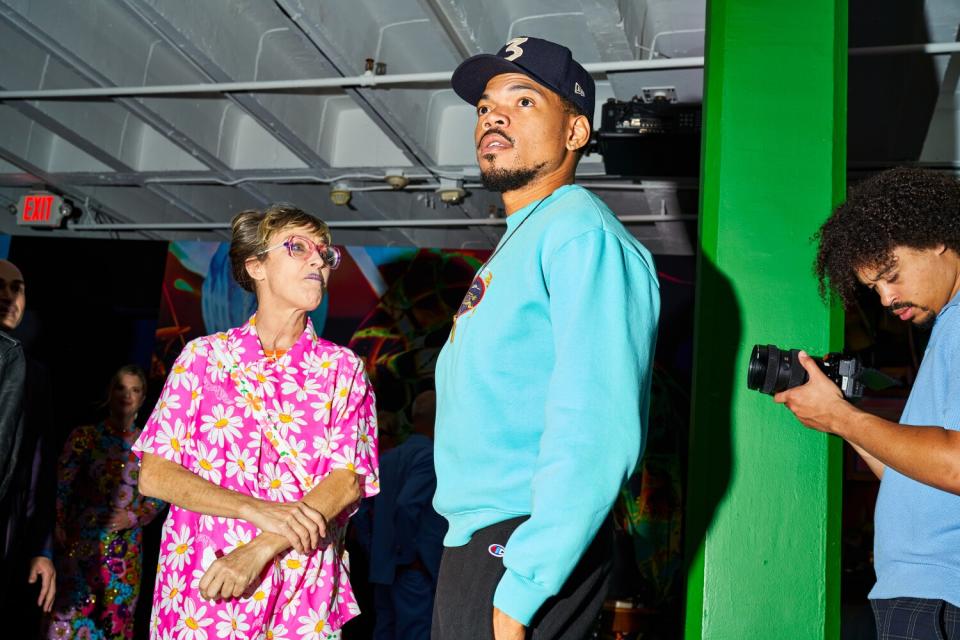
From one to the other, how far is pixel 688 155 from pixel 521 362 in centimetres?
404

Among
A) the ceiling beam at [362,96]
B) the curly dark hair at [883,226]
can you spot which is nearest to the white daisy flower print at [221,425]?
the curly dark hair at [883,226]

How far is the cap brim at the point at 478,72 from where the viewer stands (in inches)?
62.4

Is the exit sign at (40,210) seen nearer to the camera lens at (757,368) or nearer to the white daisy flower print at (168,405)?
the white daisy flower print at (168,405)

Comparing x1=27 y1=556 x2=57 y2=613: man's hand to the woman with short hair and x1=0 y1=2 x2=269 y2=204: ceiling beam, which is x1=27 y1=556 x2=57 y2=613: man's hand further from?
x1=0 y1=2 x2=269 y2=204: ceiling beam

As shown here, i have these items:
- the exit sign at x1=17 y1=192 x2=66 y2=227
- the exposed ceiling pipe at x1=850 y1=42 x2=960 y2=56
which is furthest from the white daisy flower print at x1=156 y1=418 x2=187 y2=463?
the exit sign at x1=17 y1=192 x2=66 y2=227

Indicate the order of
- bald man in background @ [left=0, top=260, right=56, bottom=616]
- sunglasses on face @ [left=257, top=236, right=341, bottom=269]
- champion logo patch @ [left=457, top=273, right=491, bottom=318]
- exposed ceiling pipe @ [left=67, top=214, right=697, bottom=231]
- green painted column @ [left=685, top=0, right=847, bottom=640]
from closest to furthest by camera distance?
champion logo patch @ [left=457, top=273, right=491, bottom=318], green painted column @ [left=685, top=0, right=847, bottom=640], sunglasses on face @ [left=257, top=236, right=341, bottom=269], bald man in background @ [left=0, top=260, right=56, bottom=616], exposed ceiling pipe @ [left=67, top=214, right=697, bottom=231]

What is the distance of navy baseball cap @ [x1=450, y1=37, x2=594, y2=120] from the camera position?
1.56 metres

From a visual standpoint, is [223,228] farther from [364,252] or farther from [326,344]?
[326,344]

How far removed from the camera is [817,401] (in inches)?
68.1

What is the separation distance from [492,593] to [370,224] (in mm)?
6553

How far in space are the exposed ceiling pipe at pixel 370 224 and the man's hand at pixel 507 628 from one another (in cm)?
596

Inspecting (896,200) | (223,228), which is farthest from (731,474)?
(223,228)

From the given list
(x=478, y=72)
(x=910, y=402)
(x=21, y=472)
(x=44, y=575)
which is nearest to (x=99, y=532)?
(x=44, y=575)

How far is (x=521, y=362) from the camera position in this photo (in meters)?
1.32
